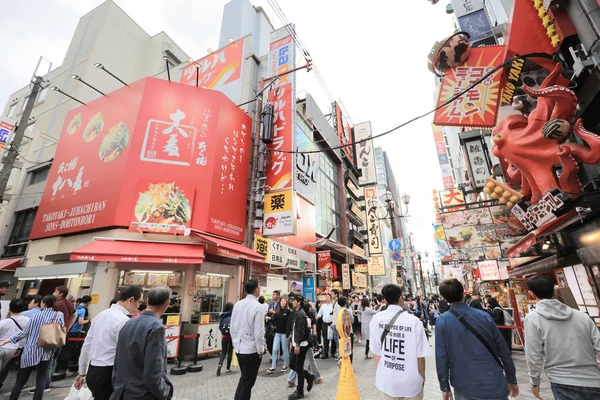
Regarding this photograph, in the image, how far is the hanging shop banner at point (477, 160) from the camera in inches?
363

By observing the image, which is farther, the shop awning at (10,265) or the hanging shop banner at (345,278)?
the hanging shop banner at (345,278)

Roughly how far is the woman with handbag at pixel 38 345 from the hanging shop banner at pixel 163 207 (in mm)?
4778

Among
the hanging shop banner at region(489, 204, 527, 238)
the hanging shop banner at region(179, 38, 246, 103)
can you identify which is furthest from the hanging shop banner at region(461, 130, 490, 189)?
the hanging shop banner at region(179, 38, 246, 103)

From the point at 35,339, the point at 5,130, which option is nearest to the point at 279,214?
the point at 35,339

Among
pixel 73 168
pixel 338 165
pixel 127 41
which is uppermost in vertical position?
pixel 127 41

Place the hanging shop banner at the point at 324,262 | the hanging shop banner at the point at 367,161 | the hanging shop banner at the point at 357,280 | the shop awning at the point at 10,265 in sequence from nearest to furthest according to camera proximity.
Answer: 1. the shop awning at the point at 10,265
2. the hanging shop banner at the point at 324,262
3. the hanging shop banner at the point at 357,280
4. the hanging shop banner at the point at 367,161

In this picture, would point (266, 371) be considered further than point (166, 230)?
No

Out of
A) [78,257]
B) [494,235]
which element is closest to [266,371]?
[78,257]

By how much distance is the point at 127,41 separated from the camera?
779 inches

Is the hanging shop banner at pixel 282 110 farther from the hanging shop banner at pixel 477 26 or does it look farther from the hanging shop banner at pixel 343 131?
the hanging shop banner at pixel 343 131

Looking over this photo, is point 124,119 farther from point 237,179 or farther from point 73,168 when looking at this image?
point 237,179

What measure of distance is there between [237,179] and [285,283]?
22.0 feet

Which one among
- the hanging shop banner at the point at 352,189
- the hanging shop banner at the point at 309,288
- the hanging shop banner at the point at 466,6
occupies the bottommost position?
the hanging shop banner at the point at 309,288

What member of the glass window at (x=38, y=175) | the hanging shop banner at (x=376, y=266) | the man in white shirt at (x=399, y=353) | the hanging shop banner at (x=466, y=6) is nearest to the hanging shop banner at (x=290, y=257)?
the man in white shirt at (x=399, y=353)
